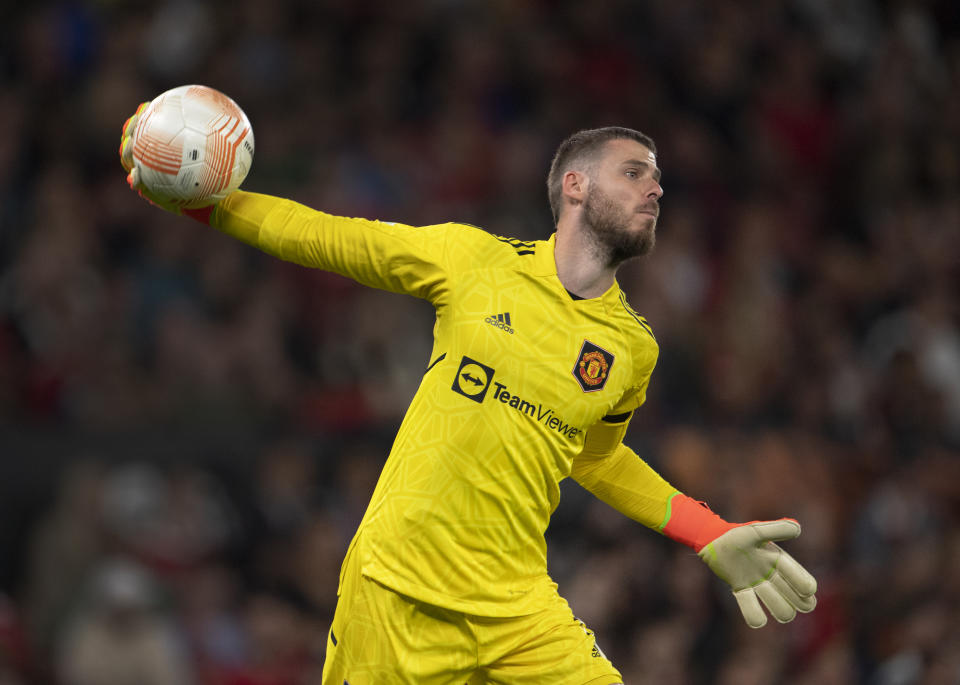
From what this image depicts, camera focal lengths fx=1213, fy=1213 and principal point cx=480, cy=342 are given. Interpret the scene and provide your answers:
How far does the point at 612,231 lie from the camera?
4293 millimetres

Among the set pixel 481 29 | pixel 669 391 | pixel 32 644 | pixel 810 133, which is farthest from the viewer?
pixel 810 133

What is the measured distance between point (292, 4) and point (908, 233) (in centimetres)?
598

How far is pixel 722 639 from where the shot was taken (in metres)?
7.64

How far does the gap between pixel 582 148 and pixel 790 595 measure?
1805 millimetres

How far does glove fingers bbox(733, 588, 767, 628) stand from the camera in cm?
434

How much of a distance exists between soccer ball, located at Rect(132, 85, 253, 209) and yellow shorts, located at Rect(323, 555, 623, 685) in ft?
4.59

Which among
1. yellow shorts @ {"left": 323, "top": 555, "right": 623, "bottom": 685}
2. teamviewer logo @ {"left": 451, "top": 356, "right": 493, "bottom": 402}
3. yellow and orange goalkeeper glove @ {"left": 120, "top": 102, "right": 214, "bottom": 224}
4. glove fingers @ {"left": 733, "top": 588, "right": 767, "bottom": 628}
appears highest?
yellow and orange goalkeeper glove @ {"left": 120, "top": 102, "right": 214, "bottom": 224}

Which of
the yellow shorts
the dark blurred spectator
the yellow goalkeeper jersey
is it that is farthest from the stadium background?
the yellow goalkeeper jersey

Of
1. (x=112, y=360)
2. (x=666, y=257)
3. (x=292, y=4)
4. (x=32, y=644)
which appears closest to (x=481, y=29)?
(x=292, y=4)

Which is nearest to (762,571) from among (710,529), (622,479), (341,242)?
(710,529)

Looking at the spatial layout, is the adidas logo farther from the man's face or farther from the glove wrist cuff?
the glove wrist cuff

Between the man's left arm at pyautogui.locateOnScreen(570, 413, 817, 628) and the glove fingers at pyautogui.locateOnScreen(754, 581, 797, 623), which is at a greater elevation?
the man's left arm at pyautogui.locateOnScreen(570, 413, 817, 628)

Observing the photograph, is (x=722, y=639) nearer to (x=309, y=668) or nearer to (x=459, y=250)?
(x=309, y=668)

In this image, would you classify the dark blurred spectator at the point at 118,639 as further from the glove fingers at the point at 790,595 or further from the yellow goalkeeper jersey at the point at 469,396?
the glove fingers at the point at 790,595
